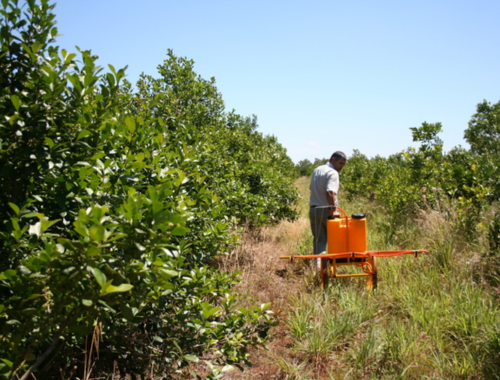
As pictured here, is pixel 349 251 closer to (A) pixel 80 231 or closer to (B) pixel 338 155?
(B) pixel 338 155

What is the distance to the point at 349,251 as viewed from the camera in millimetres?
4957

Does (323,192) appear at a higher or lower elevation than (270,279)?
higher

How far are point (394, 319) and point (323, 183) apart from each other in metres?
2.53

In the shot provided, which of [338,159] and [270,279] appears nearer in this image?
[270,279]

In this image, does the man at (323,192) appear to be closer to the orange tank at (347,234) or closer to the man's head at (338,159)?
the man's head at (338,159)

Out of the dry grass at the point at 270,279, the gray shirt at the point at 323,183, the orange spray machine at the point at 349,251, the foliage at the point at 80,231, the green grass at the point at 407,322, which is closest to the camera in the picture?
the foliage at the point at 80,231

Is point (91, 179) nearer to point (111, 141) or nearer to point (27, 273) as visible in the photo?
point (111, 141)

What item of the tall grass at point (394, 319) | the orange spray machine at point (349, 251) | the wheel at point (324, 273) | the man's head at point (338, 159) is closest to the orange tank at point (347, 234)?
the orange spray machine at point (349, 251)

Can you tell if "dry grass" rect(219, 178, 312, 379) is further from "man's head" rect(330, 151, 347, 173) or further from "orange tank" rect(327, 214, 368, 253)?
"man's head" rect(330, 151, 347, 173)

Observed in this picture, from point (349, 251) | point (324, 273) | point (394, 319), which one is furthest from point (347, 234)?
point (394, 319)

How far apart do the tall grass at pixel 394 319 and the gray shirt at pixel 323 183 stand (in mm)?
1047

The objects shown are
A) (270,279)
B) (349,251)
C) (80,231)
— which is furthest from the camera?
(270,279)

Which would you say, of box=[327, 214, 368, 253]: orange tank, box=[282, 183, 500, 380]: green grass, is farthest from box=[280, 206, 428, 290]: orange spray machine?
box=[282, 183, 500, 380]: green grass

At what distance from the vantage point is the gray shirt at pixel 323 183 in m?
5.93
